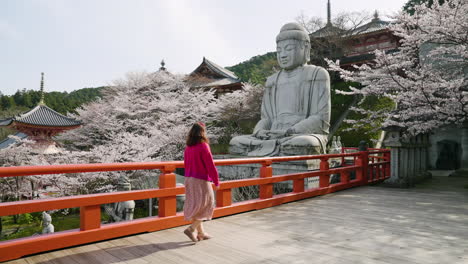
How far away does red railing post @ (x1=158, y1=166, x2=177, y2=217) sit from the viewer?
154 inches

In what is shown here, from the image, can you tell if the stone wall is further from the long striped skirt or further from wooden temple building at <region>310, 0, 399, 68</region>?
wooden temple building at <region>310, 0, 399, 68</region>

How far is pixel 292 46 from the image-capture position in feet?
34.3

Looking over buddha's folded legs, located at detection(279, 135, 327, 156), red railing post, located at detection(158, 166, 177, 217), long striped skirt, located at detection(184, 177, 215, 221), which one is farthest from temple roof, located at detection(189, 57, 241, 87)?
long striped skirt, located at detection(184, 177, 215, 221)

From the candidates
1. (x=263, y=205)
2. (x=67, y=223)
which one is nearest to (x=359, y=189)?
(x=263, y=205)

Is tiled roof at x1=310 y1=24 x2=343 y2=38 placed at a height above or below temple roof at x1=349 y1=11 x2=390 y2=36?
below

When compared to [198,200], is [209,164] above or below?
above

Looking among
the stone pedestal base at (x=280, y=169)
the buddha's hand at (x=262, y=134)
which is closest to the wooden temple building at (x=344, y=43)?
the buddha's hand at (x=262, y=134)

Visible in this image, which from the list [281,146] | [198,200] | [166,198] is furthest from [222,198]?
[281,146]

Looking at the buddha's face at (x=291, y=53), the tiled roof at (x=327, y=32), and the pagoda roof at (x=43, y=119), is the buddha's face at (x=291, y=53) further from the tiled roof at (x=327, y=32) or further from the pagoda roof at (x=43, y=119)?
the tiled roof at (x=327, y=32)

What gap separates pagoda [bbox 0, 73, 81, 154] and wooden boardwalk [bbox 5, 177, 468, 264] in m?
17.3

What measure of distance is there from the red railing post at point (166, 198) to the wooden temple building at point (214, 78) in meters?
22.2

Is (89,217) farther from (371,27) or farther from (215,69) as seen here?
(371,27)

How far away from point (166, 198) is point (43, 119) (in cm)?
1941

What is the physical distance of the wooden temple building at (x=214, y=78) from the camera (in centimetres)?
2647
